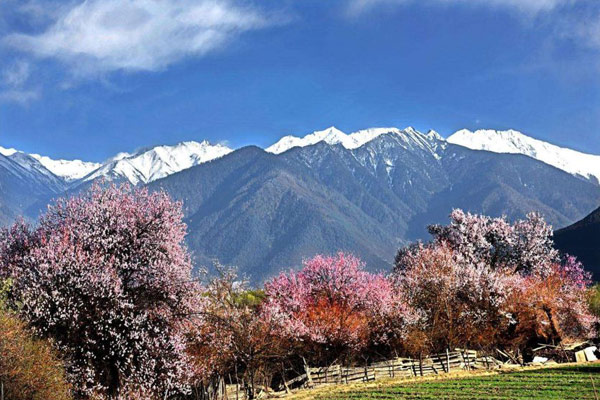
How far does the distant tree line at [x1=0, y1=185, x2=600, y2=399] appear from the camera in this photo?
3319 centimetres

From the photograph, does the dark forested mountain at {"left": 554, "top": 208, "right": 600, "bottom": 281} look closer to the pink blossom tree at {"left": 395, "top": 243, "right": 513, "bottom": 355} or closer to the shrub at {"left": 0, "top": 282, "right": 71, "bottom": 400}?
the pink blossom tree at {"left": 395, "top": 243, "right": 513, "bottom": 355}

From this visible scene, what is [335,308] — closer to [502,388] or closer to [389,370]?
[389,370]

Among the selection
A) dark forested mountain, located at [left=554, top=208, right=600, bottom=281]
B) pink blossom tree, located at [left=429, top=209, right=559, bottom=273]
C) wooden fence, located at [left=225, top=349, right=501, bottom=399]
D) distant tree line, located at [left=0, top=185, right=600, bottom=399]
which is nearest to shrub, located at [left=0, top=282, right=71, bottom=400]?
distant tree line, located at [left=0, top=185, right=600, bottom=399]

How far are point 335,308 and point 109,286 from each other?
95.0ft

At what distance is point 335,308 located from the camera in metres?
58.0

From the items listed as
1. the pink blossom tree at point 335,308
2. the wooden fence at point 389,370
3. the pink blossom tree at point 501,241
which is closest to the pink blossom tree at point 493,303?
the wooden fence at point 389,370

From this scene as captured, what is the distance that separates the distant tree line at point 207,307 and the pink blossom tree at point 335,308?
16 centimetres

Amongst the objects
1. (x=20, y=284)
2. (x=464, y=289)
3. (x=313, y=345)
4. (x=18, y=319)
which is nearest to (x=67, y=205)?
(x=20, y=284)

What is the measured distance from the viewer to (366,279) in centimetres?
6406

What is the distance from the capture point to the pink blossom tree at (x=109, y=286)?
3325 centimetres

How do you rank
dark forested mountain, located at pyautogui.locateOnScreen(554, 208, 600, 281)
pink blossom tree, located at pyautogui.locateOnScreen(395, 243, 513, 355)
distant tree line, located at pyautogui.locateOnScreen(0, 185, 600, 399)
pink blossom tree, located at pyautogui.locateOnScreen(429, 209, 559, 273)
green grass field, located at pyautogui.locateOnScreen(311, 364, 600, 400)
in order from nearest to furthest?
distant tree line, located at pyautogui.locateOnScreen(0, 185, 600, 399)
green grass field, located at pyautogui.locateOnScreen(311, 364, 600, 400)
pink blossom tree, located at pyautogui.locateOnScreen(395, 243, 513, 355)
pink blossom tree, located at pyautogui.locateOnScreen(429, 209, 559, 273)
dark forested mountain, located at pyautogui.locateOnScreen(554, 208, 600, 281)

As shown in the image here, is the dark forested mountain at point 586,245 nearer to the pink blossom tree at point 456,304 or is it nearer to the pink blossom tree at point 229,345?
the pink blossom tree at point 456,304

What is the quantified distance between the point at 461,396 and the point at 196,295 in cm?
1803

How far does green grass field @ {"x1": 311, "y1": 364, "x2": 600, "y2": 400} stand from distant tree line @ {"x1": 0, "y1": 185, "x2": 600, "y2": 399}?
9.21 m
